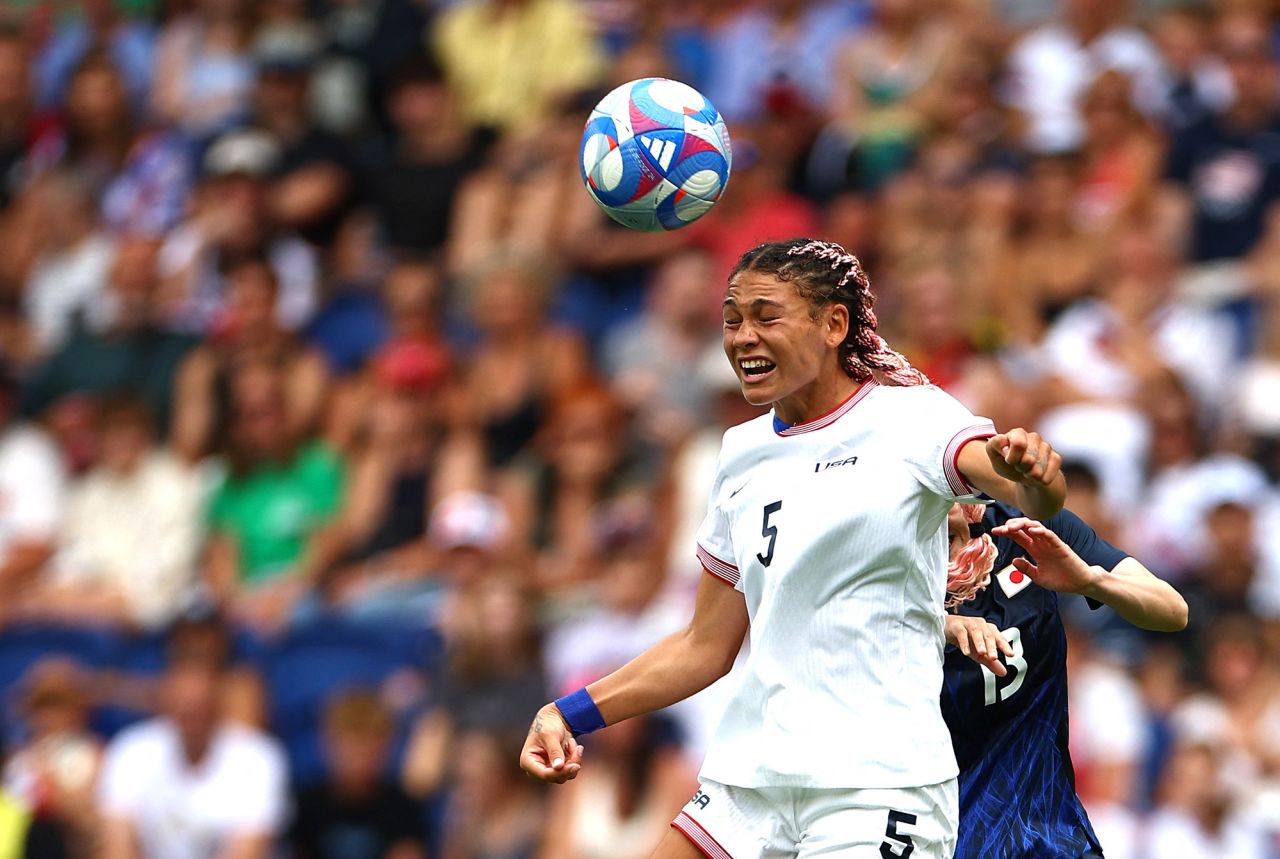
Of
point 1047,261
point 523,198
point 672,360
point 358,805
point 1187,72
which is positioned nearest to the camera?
point 358,805

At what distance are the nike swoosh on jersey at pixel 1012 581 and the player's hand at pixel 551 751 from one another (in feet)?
3.90

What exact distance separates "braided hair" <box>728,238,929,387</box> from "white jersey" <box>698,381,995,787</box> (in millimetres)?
142

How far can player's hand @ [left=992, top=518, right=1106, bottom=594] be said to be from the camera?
471 centimetres

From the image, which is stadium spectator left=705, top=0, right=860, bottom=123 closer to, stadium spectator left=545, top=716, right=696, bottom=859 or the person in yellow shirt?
the person in yellow shirt

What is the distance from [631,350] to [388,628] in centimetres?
210

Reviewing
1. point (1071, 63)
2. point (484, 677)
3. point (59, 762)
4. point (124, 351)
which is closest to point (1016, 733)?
point (484, 677)

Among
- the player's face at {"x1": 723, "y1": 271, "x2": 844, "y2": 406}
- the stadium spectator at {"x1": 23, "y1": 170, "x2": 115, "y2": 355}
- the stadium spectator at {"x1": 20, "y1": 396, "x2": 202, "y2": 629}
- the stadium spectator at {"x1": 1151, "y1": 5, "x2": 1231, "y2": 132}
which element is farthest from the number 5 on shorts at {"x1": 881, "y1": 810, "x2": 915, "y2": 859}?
the stadium spectator at {"x1": 23, "y1": 170, "x2": 115, "y2": 355}

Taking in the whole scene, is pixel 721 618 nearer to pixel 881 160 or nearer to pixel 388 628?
pixel 388 628

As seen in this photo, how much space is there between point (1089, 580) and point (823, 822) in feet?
2.82

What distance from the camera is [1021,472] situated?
14.5ft

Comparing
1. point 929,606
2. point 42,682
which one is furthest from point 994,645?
point 42,682

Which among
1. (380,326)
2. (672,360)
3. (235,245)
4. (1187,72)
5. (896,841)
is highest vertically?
(235,245)

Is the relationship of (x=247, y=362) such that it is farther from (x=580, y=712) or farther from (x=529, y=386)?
(x=580, y=712)

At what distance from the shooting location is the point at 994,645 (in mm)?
4992
